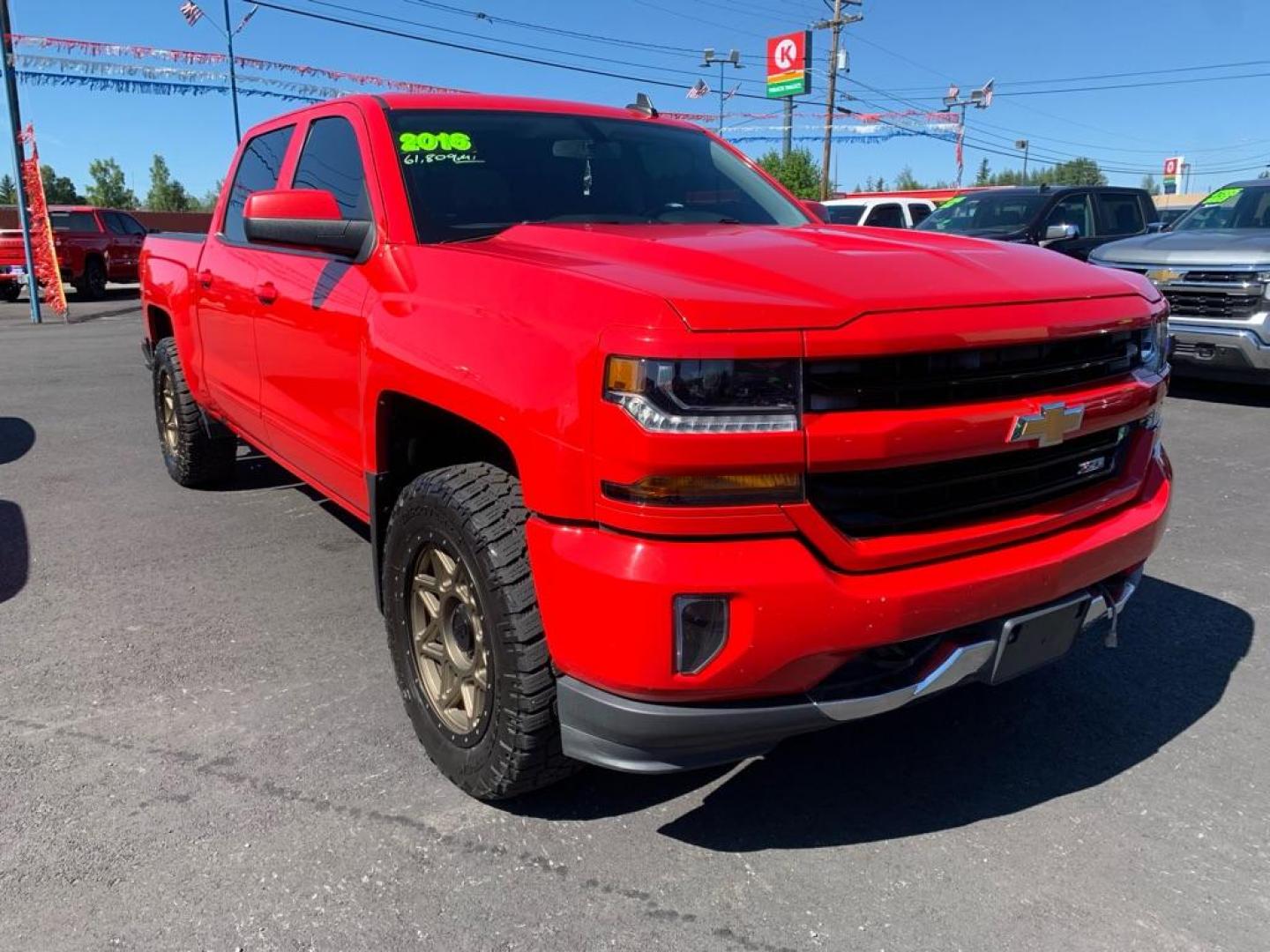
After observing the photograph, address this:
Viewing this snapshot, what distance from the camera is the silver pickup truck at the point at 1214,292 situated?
777cm

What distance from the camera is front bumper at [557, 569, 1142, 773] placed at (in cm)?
208

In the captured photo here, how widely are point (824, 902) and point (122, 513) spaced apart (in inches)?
173

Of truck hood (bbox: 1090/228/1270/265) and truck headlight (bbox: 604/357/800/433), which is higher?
truck hood (bbox: 1090/228/1270/265)

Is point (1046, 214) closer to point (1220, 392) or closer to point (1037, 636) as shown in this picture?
point (1220, 392)

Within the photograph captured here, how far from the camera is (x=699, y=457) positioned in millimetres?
1952

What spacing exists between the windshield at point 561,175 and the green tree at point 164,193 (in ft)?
228

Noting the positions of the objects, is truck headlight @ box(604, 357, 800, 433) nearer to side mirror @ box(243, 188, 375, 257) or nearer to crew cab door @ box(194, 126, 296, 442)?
side mirror @ box(243, 188, 375, 257)

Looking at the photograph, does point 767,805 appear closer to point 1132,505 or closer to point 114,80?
point 1132,505

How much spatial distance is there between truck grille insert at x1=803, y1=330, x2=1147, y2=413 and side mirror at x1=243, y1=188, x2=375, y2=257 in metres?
1.61

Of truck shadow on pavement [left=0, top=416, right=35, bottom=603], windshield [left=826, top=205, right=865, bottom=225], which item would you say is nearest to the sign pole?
windshield [left=826, top=205, right=865, bottom=225]

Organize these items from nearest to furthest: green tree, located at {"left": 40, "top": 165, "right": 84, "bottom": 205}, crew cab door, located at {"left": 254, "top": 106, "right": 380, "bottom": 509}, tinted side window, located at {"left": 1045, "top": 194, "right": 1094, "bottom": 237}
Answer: crew cab door, located at {"left": 254, "top": 106, "right": 380, "bottom": 509}
tinted side window, located at {"left": 1045, "top": 194, "right": 1094, "bottom": 237}
green tree, located at {"left": 40, "top": 165, "right": 84, "bottom": 205}

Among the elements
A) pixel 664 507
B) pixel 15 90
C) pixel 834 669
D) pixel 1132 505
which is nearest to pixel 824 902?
pixel 834 669

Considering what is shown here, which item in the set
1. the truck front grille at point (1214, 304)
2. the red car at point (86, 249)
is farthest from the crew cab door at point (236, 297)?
the red car at point (86, 249)

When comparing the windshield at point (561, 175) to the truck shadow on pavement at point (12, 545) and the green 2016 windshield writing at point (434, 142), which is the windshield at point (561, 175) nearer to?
the green 2016 windshield writing at point (434, 142)
